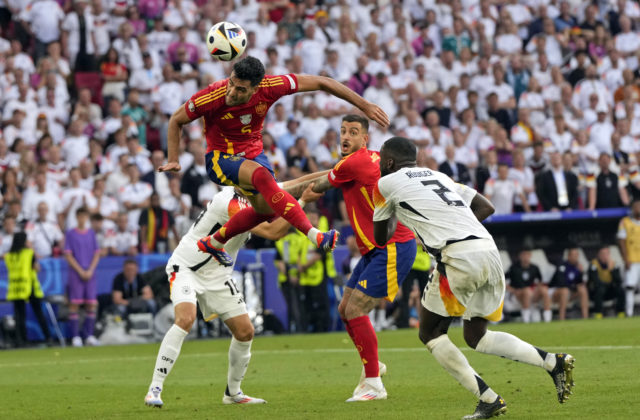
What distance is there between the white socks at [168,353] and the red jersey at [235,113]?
1739 mm

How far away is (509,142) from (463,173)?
1.76m

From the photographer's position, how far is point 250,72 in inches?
381

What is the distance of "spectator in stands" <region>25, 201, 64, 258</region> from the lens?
66.5ft

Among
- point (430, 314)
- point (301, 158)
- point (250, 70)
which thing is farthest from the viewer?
point (301, 158)

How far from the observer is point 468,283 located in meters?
7.95

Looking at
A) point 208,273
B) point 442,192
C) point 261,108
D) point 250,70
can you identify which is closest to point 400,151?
point 442,192

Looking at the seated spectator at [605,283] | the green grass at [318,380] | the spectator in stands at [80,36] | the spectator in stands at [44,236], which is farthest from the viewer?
the spectator in stands at [80,36]

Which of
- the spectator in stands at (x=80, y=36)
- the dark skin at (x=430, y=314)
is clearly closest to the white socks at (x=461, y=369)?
the dark skin at (x=430, y=314)

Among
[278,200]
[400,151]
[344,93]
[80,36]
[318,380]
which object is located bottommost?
[318,380]

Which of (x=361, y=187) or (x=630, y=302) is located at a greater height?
(x=361, y=187)

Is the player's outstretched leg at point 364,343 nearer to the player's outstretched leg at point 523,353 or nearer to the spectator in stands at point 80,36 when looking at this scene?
the player's outstretched leg at point 523,353

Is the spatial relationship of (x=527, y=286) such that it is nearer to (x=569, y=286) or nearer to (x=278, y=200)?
(x=569, y=286)

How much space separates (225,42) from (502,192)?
41.8 feet

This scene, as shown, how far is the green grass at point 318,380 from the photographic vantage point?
8.95 meters
